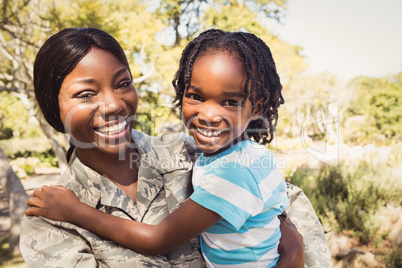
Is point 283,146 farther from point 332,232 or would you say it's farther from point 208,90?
point 208,90

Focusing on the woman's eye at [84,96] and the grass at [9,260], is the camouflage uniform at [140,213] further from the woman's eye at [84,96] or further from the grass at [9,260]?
the grass at [9,260]

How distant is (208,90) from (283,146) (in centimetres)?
1325

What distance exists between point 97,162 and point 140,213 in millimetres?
392

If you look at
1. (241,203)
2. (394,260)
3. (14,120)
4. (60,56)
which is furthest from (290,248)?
(14,120)

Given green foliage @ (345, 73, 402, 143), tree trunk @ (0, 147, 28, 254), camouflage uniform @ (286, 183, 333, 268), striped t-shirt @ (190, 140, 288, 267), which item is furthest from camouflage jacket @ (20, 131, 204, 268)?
green foliage @ (345, 73, 402, 143)

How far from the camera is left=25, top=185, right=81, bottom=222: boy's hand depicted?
1.40 m

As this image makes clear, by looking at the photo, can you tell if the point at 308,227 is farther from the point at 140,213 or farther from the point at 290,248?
the point at 140,213

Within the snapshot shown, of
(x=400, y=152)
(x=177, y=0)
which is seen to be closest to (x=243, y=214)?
(x=400, y=152)

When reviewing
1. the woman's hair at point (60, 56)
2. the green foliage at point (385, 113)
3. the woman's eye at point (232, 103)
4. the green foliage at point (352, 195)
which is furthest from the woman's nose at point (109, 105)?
the green foliage at point (385, 113)

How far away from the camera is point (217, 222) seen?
1.46 meters

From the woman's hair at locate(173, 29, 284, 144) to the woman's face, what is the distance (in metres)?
0.36

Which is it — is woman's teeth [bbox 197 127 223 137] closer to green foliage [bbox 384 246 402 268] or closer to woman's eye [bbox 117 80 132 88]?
woman's eye [bbox 117 80 132 88]

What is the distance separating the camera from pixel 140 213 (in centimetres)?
158

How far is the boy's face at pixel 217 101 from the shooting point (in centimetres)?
151
